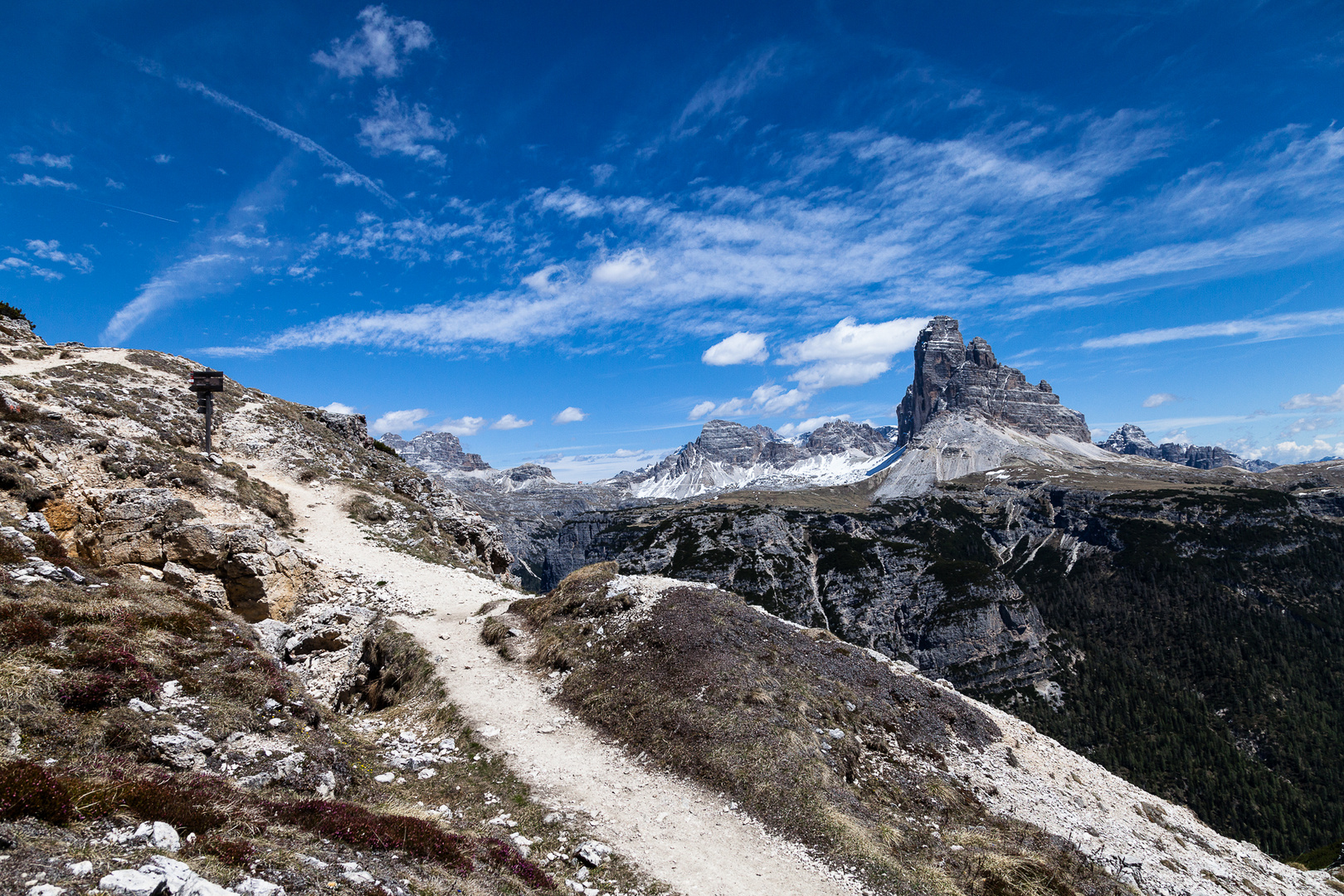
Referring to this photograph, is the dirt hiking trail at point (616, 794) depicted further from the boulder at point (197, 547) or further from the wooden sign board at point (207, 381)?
the wooden sign board at point (207, 381)

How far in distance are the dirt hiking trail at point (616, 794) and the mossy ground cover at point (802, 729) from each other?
703 millimetres

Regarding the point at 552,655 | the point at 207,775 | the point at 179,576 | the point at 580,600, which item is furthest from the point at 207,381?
the point at 207,775

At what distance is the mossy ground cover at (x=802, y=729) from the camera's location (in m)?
14.6

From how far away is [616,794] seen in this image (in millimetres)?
15938

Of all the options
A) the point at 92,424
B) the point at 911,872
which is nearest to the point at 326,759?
the point at 911,872

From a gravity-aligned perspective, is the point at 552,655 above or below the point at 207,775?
below

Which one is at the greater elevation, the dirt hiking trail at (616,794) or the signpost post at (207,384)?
the signpost post at (207,384)

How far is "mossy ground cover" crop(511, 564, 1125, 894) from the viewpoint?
14.6 m

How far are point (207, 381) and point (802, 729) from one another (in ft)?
156

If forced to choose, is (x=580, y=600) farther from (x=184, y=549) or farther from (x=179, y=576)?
(x=184, y=549)

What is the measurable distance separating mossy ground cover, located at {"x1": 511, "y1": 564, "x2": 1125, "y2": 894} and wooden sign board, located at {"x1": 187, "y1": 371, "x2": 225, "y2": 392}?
109 ft

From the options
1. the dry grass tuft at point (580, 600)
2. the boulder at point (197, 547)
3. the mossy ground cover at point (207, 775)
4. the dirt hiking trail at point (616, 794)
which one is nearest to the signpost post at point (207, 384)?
the boulder at point (197, 547)

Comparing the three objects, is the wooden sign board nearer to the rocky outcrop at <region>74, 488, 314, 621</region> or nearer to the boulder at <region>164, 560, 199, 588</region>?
the rocky outcrop at <region>74, 488, 314, 621</region>

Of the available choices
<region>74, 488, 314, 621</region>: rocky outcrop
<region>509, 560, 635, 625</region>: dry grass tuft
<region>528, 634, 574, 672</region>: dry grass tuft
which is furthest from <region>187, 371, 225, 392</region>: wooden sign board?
<region>528, 634, 574, 672</region>: dry grass tuft
